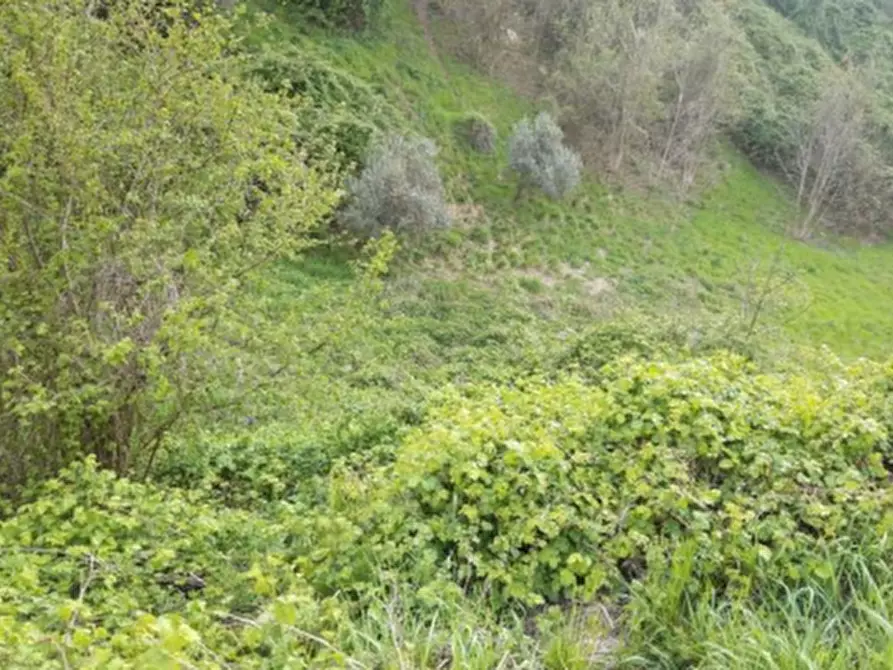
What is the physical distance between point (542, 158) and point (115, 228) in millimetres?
20467

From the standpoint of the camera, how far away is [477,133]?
26.2m

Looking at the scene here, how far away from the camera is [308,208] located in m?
6.59

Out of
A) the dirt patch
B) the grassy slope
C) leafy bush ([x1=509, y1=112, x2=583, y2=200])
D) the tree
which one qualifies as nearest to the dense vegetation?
the grassy slope

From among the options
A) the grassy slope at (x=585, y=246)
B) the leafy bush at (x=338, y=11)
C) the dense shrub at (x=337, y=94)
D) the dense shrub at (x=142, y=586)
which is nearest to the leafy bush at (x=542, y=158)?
the grassy slope at (x=585, y=246)

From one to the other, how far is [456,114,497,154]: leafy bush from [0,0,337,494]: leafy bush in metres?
20.3

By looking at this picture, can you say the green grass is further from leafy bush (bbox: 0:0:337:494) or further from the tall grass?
leafy bush (bbox: 0:0:337:494)

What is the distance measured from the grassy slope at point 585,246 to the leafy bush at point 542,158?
739 mm

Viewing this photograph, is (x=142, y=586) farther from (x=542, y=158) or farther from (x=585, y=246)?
(x=542, y=158)

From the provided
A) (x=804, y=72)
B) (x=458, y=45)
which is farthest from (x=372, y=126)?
(x=804, y=72)

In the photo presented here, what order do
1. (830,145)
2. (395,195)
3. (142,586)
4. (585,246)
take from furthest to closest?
(830,145)
(585,246)
(395,195)
(142,586)

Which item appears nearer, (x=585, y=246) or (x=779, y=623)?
(x=779, y=623)

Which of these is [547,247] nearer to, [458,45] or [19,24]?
[458,45]

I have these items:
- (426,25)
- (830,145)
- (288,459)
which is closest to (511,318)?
(288,459)

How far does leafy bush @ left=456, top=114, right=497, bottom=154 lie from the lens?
26094mm
